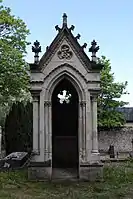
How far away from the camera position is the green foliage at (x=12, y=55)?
2322 centimetres

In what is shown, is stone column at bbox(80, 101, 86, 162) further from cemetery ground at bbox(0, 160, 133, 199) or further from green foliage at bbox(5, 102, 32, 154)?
green foliage at bbox(5, 102, 32, 154)

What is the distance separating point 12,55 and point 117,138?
53.9 feet

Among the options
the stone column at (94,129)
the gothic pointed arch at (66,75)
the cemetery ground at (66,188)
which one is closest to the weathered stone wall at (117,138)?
the cemetery ground at (66,188)

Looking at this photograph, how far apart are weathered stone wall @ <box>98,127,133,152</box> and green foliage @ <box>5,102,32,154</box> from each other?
11704mm

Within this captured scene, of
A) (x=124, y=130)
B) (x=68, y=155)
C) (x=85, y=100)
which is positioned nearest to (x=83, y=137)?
(x=85, y=100)

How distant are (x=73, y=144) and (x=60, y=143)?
1.90ft

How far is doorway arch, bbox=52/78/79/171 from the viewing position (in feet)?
47.2

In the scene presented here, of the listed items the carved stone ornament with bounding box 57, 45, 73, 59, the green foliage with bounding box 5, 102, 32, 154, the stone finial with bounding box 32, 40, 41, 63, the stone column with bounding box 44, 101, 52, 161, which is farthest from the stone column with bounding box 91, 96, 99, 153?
the green foliage with bounding box 5, 102, 32, 154

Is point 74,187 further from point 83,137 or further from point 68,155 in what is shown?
point 68,155

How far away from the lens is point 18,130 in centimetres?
2430

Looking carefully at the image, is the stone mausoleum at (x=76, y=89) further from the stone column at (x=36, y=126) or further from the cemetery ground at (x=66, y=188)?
the cemetery ground at (x=66, y=188)

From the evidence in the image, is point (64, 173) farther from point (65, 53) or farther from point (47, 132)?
point (65, 53)

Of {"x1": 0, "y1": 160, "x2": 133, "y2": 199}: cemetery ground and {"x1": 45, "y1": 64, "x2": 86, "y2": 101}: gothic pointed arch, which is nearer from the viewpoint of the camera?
{"x1": 0, "y1": 160, "x2": 133, "y2": 199}: cemetery ground

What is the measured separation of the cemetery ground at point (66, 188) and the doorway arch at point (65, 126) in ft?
7.05
